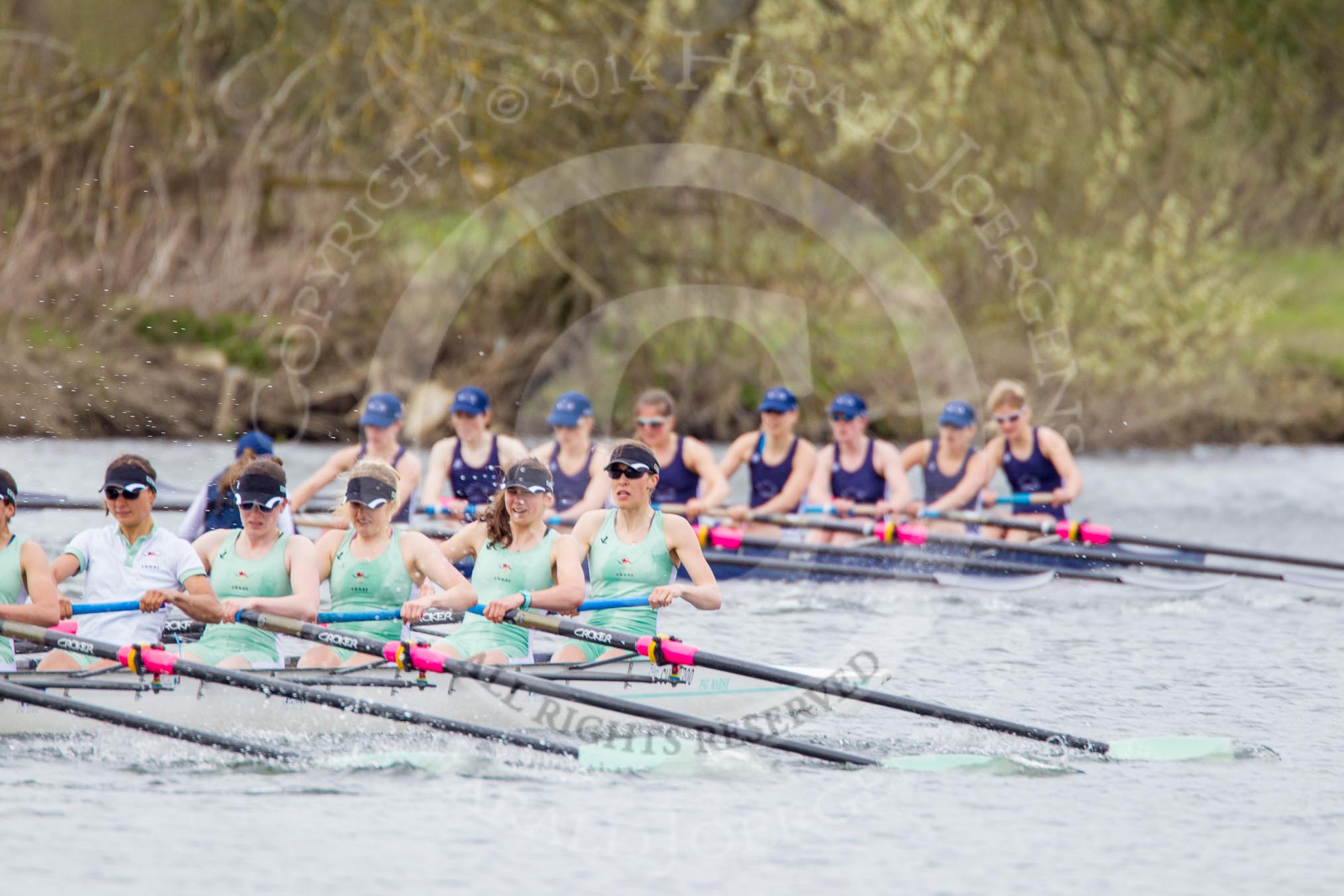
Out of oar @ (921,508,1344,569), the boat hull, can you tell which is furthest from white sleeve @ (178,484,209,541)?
oar @ (921,508,1344,569)

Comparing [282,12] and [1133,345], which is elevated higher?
[282,12]

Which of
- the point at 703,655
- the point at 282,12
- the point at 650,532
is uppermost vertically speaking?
the point at 282,12

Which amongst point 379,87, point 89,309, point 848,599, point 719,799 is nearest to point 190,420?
point 89,309

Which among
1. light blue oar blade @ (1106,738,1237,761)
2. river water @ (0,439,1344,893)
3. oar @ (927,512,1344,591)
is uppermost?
oar @ (927,512,1344,591)

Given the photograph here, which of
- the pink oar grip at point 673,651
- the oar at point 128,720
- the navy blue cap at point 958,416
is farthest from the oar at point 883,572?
the oar at point 128,720

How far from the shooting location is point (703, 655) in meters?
8.10

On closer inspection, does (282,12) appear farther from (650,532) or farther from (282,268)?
(650,532)

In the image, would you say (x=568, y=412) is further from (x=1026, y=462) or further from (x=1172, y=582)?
(x=1172, y=582)

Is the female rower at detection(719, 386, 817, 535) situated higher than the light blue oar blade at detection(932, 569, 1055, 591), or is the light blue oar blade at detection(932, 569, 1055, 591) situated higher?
the female rower at detection(719, 386, 817, 535)

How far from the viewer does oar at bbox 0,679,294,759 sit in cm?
755

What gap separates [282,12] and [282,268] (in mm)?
4063

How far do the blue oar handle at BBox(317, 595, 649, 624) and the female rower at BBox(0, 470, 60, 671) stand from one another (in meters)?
1.24

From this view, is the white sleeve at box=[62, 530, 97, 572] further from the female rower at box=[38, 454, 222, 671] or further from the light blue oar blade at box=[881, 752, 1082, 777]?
the light blue oar blade at box=[881, 752, 1082, 777]

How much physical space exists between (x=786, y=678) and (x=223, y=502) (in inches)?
141
